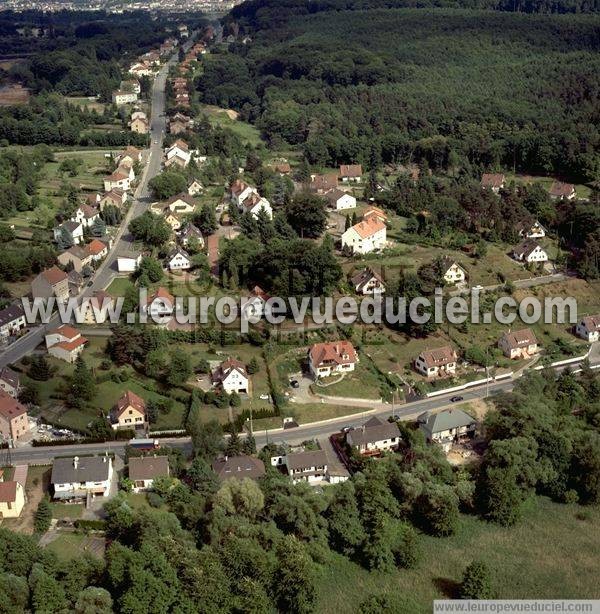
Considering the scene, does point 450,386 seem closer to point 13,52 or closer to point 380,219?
point 380,219

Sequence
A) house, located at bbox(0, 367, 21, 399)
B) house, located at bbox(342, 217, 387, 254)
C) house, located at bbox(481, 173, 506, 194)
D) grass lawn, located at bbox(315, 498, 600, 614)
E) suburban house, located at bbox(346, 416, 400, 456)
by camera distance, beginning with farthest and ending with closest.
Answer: house, located at bbox(481, 173, 506, 194) < house, located at bbox(342, 217, 387, 254) < house, located at bbox(0, 367, 21, 399) < suburban house, located at bbox(346, 416, 400, 456) < grass lawn, located at bbox(315, 498, 600, 614)

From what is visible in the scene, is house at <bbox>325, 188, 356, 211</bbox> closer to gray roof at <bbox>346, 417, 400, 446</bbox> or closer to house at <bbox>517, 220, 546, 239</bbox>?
house at <bbox>517, 220, 546, 239</bbox>

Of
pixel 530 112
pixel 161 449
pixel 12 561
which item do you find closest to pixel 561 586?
pixel 161 449

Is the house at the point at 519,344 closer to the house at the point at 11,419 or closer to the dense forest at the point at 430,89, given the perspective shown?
the house at the point at 11,419

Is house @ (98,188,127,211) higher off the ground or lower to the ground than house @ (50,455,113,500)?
higher

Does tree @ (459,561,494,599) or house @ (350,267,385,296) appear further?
house @ (350,267,385,296)

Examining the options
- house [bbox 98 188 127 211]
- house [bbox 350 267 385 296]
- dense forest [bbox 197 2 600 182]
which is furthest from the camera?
dense forest [bbox 197 2 600 182]

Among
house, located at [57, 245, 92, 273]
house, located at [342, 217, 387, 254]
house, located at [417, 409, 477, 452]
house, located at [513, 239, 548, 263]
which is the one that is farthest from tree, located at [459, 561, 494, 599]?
house, located at [57, 245, 92, 273]

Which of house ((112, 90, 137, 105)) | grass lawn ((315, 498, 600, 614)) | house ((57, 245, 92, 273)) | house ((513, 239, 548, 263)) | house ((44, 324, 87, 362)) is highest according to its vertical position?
house ((112, 90, 137, 105))
